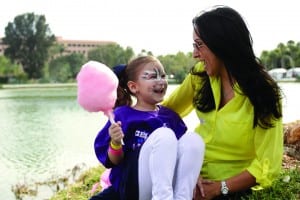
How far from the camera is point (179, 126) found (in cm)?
228

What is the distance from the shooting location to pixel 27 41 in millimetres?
57656

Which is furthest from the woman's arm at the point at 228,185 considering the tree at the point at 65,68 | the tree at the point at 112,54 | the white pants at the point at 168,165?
the tree at the point at 65,68

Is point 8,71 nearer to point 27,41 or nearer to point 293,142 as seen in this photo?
point 27,41

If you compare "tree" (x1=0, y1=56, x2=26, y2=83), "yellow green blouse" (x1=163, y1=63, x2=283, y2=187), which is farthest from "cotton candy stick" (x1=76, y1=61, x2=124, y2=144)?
"tree" (x1=0, y1=56, x2=26, y2=83)

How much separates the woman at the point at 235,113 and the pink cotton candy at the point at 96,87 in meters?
0.40

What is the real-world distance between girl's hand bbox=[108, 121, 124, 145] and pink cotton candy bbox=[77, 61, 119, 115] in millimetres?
173

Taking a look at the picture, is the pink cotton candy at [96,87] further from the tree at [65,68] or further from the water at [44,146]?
the tree at [65,68]

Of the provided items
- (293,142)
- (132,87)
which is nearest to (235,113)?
(132,87)

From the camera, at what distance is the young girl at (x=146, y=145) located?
6.07 ft

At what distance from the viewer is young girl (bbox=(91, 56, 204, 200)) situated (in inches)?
72.8

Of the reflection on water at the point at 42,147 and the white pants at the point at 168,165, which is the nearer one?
the white pants at the point at 168,165

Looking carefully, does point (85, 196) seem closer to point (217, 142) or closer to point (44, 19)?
point (217, 142)

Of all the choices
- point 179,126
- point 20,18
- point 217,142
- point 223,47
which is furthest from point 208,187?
point 20,18

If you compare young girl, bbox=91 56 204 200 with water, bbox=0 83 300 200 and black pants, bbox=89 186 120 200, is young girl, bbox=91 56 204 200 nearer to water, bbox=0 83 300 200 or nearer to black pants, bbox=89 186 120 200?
black pants, bbox=89 186 120 200
